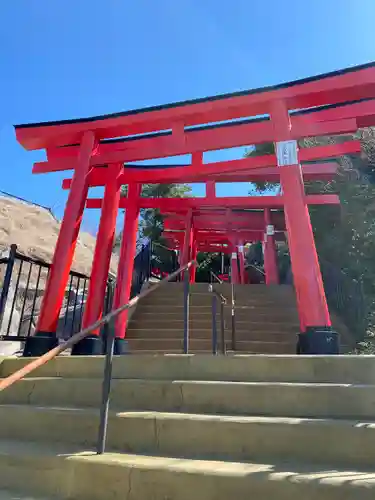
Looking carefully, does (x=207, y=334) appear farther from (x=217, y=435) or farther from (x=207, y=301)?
(x=217, y=435)

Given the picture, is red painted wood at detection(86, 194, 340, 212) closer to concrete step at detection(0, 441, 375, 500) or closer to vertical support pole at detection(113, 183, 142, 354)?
vertical support pole at detection(113, 183, 142, 354)

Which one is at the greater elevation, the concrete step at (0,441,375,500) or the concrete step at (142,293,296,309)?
the concrete step at (142,293,296,309)

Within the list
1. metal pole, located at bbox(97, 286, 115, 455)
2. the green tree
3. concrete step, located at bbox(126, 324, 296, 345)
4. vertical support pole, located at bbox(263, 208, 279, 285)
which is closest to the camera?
metal pole, located at bbox(97, 286, 115, 455)

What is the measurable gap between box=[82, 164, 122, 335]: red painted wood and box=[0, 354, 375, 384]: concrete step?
2147 mm

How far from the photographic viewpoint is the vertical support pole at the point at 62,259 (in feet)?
13.7

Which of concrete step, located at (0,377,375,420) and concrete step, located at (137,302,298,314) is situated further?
concrete step, located at (137,302,298,314)

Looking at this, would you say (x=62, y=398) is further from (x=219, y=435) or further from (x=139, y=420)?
(x=219, y=435)

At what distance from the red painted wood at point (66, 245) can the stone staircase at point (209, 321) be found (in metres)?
1.75

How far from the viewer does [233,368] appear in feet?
8.73

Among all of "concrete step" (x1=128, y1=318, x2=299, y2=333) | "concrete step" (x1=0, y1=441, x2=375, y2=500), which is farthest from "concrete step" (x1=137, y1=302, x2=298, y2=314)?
"concrete step" (x1=0, y1=441, x2=375, y2=500)

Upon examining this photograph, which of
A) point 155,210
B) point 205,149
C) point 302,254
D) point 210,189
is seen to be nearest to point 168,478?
point 302,254

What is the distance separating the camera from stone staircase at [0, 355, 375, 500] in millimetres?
1723

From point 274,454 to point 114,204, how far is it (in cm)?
452

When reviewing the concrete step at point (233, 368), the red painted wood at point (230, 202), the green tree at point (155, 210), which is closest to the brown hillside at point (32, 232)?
the green tree at point (155, 210)
